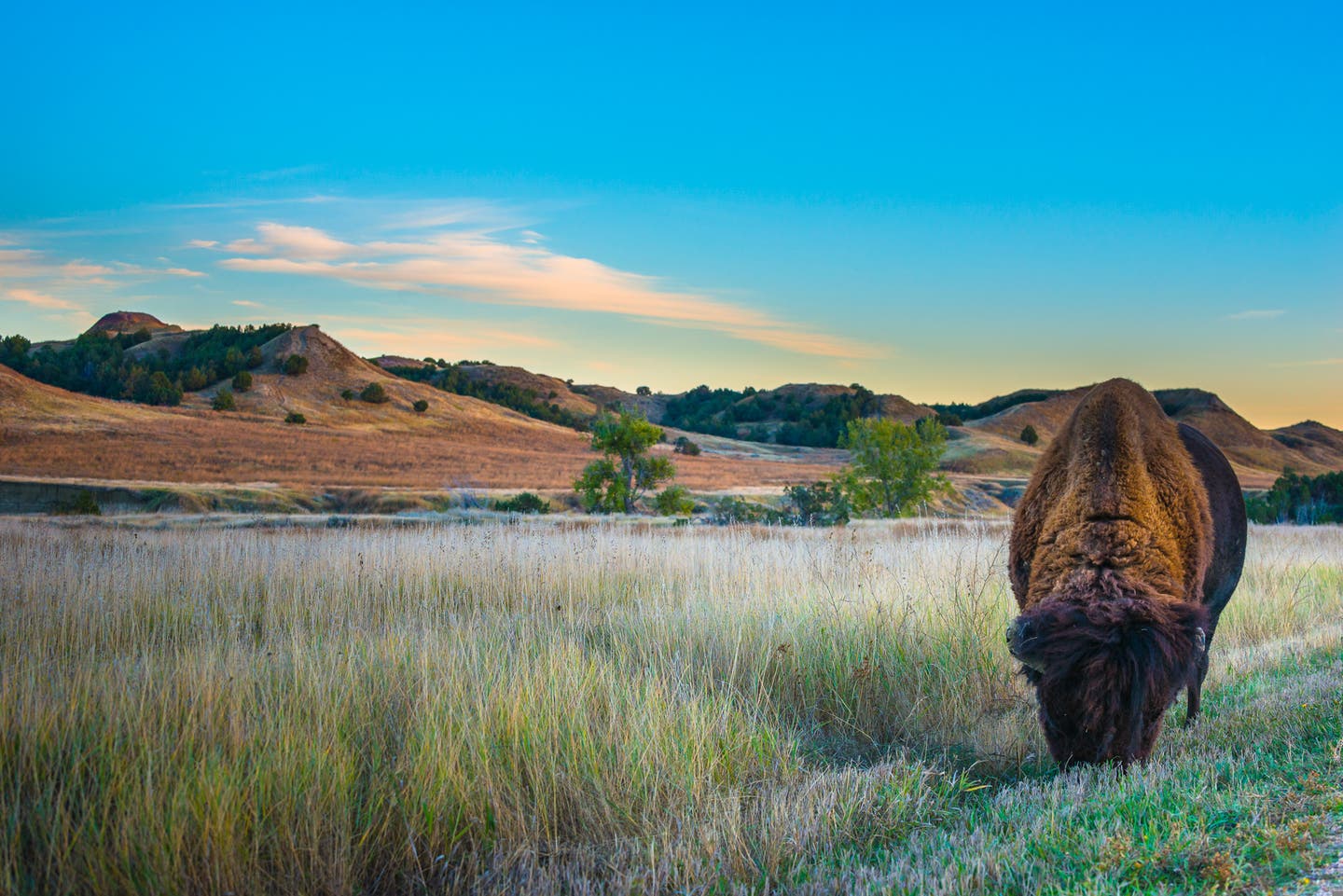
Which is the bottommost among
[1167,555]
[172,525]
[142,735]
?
[172,525]

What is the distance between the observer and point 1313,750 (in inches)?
199

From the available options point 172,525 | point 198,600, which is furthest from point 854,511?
point 198,600

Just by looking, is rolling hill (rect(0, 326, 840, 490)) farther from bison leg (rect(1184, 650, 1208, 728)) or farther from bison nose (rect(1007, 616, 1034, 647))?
bison leg (rect(1184, 650, 1208, 728))

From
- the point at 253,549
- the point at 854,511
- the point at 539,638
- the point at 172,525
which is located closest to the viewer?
A: the point at 539,638

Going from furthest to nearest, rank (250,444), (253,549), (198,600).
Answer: (250,444) < (253,549) < (198,600)

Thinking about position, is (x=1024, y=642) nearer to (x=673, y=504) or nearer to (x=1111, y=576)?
(x=1111, y=576)

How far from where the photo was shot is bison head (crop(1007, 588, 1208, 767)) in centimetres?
404

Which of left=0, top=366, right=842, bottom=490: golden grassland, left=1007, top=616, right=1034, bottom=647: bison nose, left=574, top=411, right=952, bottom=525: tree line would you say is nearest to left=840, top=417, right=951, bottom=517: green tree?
left=574, top=411, right=952, bottom=525: tree line

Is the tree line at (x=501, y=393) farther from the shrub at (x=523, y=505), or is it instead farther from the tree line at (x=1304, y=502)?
the tree line at (x=1304, y=502)

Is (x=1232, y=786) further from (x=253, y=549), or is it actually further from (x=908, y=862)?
(x=253, y=549)

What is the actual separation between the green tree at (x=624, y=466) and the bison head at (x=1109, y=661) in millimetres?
29278

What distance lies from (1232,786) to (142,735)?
5649 millimetres

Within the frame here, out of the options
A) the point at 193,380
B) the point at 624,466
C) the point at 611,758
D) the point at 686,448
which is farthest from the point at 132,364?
the point at 611,758

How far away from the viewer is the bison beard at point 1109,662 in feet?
13.3
